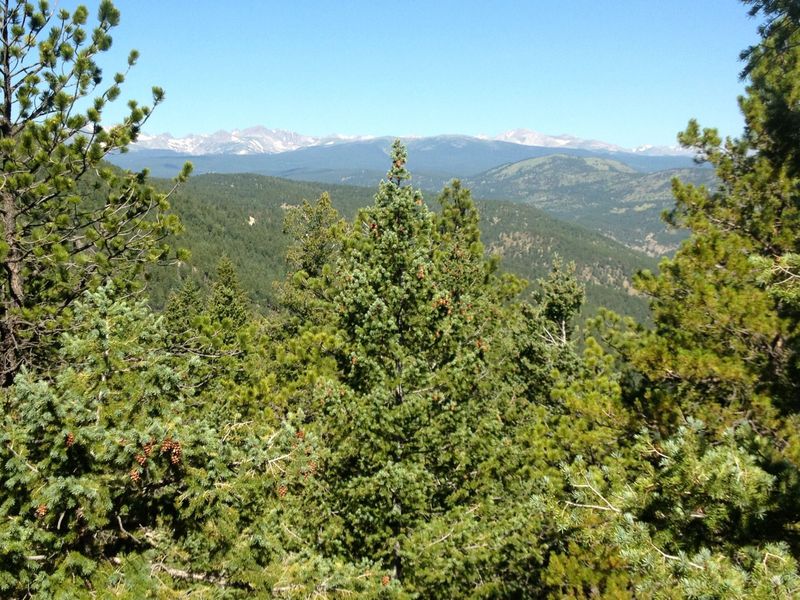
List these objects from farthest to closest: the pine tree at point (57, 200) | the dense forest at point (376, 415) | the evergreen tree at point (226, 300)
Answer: the evergreen tree at point (226, 300)
the pine tree at point (57, 200)
the dense forest at point (376, 415)

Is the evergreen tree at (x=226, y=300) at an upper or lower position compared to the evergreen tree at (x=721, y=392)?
lower

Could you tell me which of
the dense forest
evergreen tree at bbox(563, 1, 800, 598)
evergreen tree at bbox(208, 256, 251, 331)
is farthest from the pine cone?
evergreen tree at bbox(208, 256, 251, 331)

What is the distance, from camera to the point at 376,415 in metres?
8.44

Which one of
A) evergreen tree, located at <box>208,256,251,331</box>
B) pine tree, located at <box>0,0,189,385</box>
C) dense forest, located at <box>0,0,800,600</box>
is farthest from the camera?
evergreen tree, located at <box>208,256,251,331</box>

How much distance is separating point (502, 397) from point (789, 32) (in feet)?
35.6

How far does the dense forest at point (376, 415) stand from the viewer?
173 inches

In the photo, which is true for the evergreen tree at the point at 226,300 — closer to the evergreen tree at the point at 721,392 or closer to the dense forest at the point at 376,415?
the dense forest at the point at 376,415

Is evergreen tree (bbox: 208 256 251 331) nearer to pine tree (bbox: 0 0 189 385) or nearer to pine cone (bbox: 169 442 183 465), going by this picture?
pine tree (bbox: 0 0 189 385)

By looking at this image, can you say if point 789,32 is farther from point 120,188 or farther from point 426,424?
point 120,188

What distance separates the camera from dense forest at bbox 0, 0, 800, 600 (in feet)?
14.4

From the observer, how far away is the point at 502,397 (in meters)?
14.9

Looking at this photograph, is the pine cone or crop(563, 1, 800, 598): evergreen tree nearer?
the pine cone

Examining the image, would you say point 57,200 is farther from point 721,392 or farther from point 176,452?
point 721,392

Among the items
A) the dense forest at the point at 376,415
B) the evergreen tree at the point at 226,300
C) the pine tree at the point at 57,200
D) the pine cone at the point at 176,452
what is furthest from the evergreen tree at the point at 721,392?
the evergreen tree at the point at 226,300
